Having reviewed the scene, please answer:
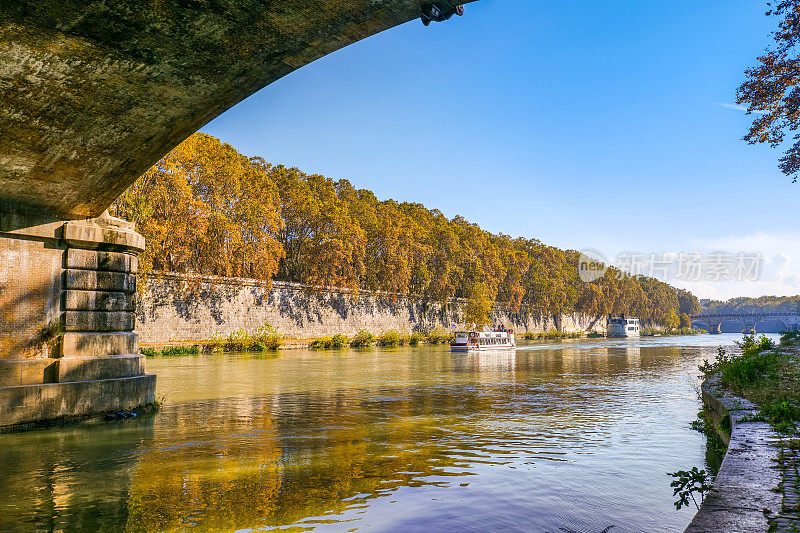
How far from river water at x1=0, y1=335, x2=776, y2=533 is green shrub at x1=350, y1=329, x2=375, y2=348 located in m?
35.2

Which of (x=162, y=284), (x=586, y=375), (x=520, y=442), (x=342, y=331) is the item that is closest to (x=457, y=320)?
(x=342, y=331)

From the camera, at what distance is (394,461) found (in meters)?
8.55

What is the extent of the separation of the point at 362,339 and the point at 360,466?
144 ft

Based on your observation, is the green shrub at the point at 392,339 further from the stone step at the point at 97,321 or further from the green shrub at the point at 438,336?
the stone step at the point at 97,321

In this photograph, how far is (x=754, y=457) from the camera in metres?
6.20

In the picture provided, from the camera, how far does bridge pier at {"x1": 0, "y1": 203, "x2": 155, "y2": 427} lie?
10211mm

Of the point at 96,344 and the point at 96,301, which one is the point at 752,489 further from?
the point at 96,301

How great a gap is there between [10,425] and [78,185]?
4.47 metres

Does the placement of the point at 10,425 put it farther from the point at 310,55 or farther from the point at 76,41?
the point at 310,55

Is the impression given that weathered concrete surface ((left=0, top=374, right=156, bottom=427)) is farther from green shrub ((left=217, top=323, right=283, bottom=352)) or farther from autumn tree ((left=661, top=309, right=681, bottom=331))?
autumn tree ((left=661, top=309, right=681, bottom=331))

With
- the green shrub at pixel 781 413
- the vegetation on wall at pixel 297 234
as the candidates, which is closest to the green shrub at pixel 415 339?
the vegetation on wall at pixel 297 234

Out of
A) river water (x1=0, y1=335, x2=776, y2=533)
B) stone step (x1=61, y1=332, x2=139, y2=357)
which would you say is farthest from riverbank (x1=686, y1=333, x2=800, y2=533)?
stone step (x1=61, y1=332, x2=139, y2=357)

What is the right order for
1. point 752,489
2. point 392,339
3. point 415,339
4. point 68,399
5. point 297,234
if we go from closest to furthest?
point 752,489, point 68,399, point 297,234, point 392,339, point 415,339

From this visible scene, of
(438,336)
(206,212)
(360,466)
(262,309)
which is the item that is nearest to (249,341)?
(262,309)
